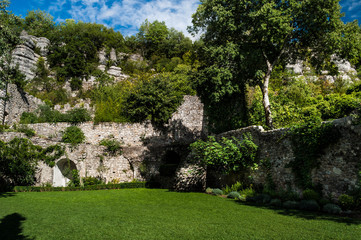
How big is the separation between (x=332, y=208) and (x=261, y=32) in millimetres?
8665

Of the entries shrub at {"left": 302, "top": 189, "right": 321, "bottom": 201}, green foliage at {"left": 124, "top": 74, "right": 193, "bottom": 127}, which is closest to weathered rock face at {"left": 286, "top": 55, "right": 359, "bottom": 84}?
green foliage at {"left": 124, "top": 74, "right": 193, "bottom": 127}

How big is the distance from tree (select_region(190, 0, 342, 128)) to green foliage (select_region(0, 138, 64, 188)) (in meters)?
11.9

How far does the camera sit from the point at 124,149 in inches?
697

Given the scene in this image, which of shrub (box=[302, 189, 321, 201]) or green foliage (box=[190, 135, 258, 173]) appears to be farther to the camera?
green foliage (box=[190, 135, 258, 173])

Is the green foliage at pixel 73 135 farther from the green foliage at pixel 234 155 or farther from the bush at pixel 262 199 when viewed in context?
the bush at pixel 262 199

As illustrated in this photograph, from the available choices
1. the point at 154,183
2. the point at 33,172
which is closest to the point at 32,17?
the point at 33,172

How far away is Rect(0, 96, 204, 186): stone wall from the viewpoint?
16.3 metres

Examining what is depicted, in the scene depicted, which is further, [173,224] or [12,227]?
[173,224]

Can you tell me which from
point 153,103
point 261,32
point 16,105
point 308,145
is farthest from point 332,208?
point 16,105

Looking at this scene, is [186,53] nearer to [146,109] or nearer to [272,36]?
[146,109]

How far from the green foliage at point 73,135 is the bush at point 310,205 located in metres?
17.4

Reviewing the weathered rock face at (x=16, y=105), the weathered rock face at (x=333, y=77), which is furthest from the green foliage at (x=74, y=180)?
the weathered rock face at (x=333, y=77)

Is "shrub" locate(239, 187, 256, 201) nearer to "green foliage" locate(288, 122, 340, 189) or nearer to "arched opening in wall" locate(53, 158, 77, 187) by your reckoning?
"green foliage" locate(288, 122, 340, 189)

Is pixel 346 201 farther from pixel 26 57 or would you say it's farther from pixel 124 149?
pixel 26 57
